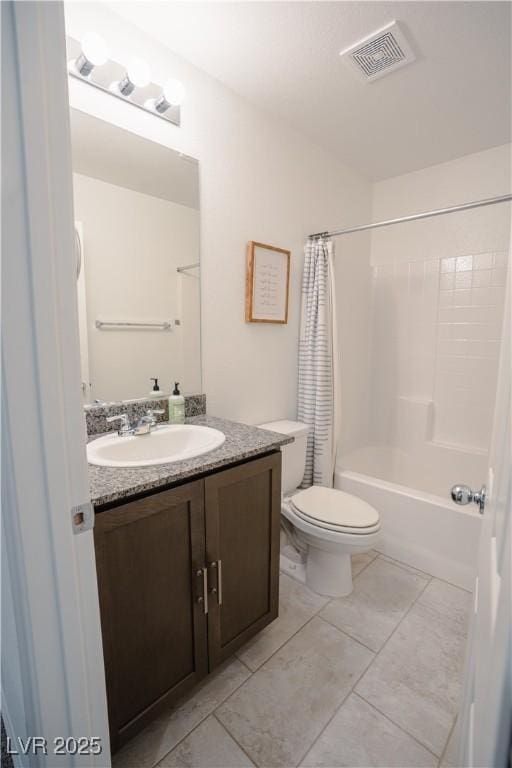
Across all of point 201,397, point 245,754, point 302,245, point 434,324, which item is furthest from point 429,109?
point 245,754

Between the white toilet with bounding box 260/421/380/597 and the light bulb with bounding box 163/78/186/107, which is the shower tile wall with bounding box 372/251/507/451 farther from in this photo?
the light bulb with bounding box 163/78/186/107

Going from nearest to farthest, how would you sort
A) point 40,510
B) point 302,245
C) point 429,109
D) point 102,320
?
point 40,510 → point 102,320 → point 429,109 → point 302,245

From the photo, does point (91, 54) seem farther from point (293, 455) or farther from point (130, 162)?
point (293, 455)

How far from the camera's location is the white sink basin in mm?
1185

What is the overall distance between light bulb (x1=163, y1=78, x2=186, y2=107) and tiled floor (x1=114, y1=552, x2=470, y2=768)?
2201mm

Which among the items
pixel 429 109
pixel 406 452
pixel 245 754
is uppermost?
pixel 429 109

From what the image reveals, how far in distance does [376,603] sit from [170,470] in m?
1.33

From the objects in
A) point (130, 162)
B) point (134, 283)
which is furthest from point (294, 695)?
point (130, 162)

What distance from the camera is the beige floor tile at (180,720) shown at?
1056mm

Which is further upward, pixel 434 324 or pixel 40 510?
pixel 434 324

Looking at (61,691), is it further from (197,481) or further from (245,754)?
(245,754)

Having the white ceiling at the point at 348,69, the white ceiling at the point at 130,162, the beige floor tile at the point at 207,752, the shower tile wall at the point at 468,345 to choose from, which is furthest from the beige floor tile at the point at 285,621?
the white ceiling at the point at 348,69

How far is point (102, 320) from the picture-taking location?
138 cm

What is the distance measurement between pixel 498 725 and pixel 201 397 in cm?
148
